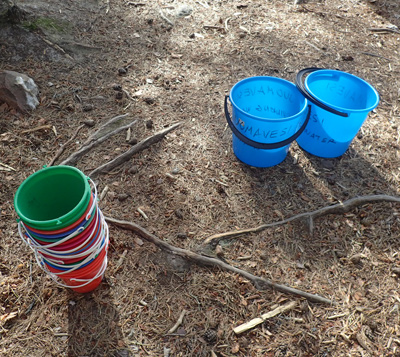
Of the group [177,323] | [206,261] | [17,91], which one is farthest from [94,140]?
[177,323]

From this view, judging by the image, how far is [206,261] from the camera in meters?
2.07

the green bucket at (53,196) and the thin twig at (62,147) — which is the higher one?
the green bucket at (53,196)

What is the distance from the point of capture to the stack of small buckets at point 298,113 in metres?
2.34

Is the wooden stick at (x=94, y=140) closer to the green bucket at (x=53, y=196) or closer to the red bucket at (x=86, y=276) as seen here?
the green bucket at (x=53, y=196)

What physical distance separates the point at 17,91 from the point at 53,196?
171 centimetres

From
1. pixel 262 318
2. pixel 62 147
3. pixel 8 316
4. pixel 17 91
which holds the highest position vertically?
pixel 17 91

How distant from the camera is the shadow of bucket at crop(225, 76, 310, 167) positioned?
2322 mm

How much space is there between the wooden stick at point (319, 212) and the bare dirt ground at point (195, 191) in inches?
1.6

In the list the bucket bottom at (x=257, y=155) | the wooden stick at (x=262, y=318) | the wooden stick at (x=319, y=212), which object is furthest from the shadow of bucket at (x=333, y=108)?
the wooden stick at (x=262, y=318)

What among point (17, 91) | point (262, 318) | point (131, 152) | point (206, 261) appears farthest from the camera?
point (17, 91)

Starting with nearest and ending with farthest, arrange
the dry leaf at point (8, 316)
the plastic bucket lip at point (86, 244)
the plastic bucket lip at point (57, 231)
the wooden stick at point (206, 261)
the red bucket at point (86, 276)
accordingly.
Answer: the plastic bucket lip at point (57, 231), the plastic bucket lip at point (86, 244), the red bucket at point (86, 276), the dry leaf at point (8, 316), the wooden stick at point (206, 261)

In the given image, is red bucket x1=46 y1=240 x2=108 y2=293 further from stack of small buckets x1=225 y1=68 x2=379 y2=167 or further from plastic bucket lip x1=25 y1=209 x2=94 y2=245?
stack of small buckets x1=225 y1=68 x2=379 y2=167

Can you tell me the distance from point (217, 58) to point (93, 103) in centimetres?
154

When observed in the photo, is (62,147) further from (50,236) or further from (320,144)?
(320,144)
